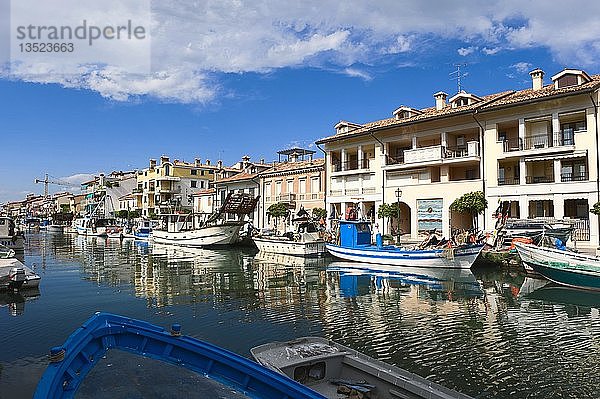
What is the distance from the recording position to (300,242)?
3775 cm

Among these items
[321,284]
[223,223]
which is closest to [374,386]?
[321,284]

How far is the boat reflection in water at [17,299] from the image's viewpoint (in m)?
17.5

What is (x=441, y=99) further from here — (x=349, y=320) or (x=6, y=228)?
(x=6, y=228)

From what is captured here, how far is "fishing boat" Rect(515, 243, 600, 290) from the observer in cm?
2042

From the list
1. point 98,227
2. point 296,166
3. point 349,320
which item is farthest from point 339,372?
point 98,227

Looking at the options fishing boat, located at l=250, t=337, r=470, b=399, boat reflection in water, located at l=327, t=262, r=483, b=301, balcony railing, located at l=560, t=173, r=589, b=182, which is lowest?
boat reflection in water, located at l=327, t=262, r=483, b=301

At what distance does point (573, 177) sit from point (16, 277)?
3317 cm

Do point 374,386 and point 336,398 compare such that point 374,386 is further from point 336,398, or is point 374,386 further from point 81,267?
point 81,267

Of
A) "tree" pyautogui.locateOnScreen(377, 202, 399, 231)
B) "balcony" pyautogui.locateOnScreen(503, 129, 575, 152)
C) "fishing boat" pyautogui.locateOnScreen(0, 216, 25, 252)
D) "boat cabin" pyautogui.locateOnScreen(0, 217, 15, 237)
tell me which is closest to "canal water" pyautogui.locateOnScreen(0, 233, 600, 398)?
"balcony" pyautogui.locateOnScreen(503, 129, 575, 152)

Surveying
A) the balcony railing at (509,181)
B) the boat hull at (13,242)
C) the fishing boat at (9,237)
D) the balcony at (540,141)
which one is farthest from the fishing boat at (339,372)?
the fishing boat at (9,237)

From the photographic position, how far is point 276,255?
130ft

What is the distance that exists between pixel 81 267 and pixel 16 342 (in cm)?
2073

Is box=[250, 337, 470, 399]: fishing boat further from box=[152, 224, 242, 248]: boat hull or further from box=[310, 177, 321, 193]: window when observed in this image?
box=[310, 177, 321, 193]: window

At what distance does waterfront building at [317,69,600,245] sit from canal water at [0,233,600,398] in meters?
8.59
